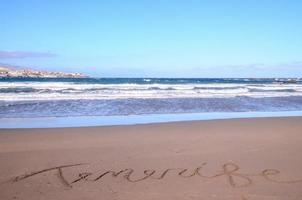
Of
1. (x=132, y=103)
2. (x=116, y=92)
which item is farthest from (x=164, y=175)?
(x=116, y=92)

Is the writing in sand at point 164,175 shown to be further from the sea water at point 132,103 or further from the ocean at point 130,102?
the ocean at point 130,102

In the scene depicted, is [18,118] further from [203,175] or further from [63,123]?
[203,175]

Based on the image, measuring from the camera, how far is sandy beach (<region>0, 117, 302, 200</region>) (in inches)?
166

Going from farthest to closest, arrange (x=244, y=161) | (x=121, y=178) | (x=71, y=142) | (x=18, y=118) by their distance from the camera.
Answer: (x=18, y=118) → (x=71, y=142) → (x=244, y=161) → (x=121, y=178)

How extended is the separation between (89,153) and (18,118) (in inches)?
262

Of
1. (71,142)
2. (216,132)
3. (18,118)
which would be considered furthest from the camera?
(18,118)

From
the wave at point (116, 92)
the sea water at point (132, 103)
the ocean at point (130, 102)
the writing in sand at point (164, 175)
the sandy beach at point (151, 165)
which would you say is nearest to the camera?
the sandy beach at point (151, 165)

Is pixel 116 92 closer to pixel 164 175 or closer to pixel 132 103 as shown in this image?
pixel 132 103

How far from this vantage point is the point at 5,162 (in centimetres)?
552

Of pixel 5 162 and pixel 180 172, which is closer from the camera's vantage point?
pixel 180 172

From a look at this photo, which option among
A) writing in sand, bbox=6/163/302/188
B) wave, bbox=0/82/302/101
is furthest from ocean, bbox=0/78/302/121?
writing in sand, bbox=6/163/302/188

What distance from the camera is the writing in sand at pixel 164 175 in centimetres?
458

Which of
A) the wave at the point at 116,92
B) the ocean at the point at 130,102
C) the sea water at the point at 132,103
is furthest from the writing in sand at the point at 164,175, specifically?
the wave at the point at 116,92

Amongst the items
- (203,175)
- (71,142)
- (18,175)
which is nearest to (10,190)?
(18,175)
